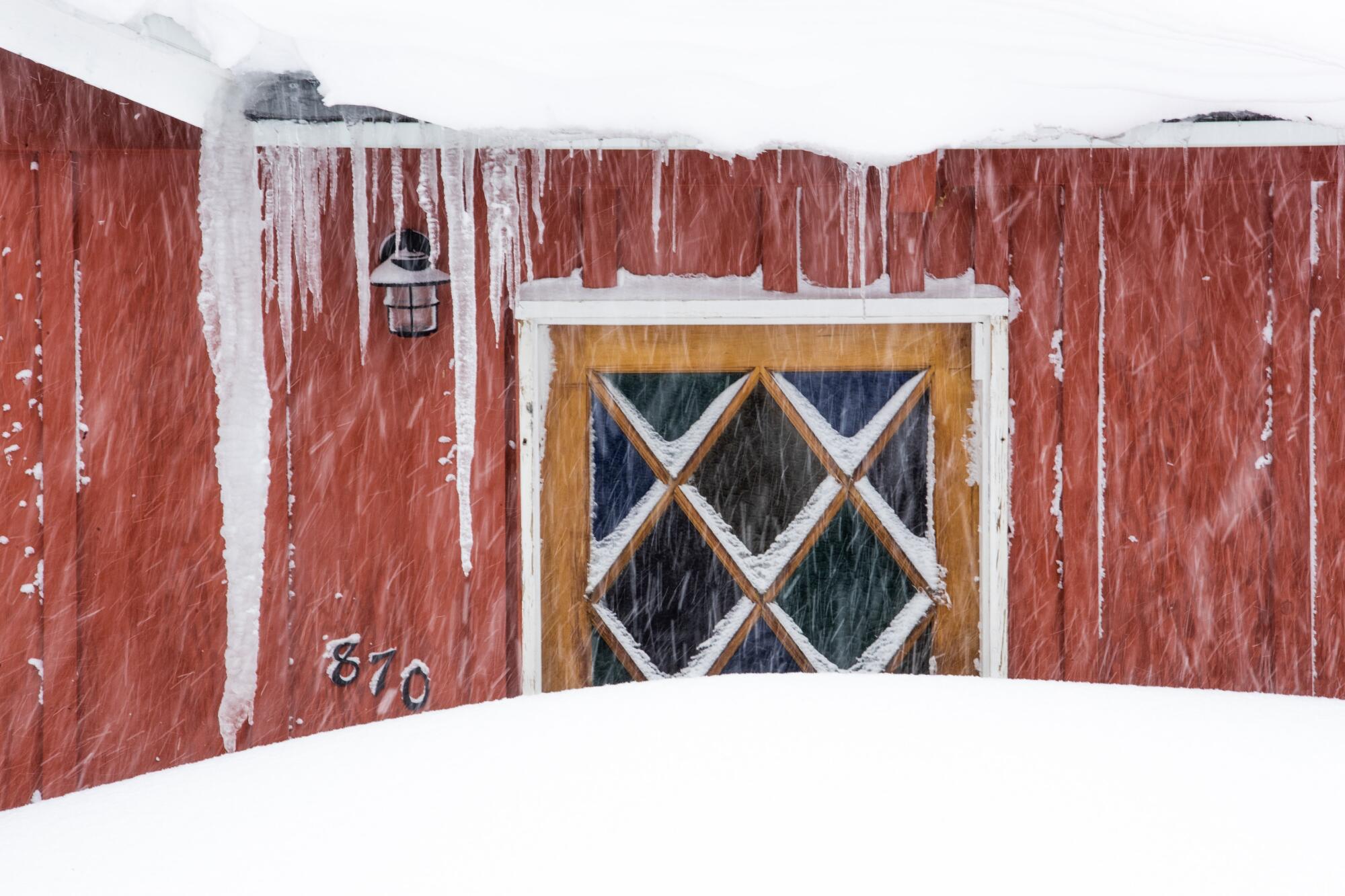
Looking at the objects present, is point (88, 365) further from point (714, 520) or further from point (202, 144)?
point (714, 520)

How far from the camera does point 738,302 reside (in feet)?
10.6

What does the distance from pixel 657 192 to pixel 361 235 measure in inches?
39.8

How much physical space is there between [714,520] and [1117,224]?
1714 mm

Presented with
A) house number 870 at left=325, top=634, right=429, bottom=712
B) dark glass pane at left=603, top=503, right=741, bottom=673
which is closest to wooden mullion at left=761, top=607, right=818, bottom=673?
dark glass pane at left=603, top=503, right=741, bottom=673

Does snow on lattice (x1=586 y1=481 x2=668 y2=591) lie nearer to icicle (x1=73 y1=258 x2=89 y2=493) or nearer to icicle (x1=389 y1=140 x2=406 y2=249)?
icicle (x1=389 y1=140 x2=406 y2=249)

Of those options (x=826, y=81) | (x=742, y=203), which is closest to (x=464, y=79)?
(x=826, y=81)

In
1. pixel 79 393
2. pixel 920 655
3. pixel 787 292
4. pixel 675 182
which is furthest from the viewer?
pixel 920 655

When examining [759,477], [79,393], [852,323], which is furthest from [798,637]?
[79,393]

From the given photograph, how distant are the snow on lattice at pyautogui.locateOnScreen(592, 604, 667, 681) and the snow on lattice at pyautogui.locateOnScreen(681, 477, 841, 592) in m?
0.46

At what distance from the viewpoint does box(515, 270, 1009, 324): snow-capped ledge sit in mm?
3215

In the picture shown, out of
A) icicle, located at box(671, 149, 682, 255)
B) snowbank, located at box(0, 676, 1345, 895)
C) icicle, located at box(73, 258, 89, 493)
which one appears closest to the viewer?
snowbank, located at box(0, 676, 1345, 895)

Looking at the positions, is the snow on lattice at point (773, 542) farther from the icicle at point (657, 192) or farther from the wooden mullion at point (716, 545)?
the icicle at point (657, 192)

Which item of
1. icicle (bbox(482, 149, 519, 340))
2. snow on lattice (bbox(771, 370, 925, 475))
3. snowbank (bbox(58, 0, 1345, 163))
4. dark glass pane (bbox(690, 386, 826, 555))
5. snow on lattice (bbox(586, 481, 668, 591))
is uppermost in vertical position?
snowbank (bbox(58, 0, 1345, 163))

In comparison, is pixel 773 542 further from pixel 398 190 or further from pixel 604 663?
pixel 398 190
